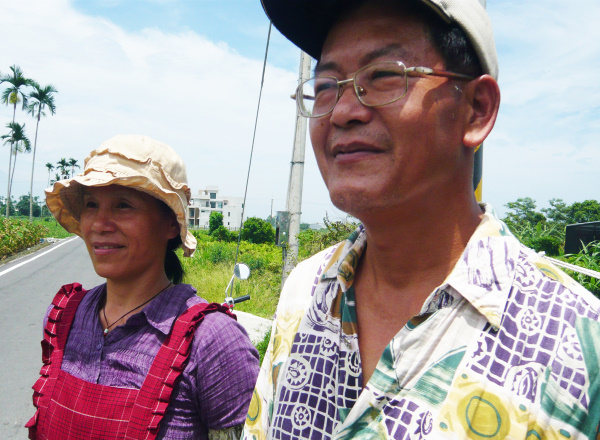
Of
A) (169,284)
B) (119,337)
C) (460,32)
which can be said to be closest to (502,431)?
(460,32)

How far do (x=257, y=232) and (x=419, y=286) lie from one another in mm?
36562

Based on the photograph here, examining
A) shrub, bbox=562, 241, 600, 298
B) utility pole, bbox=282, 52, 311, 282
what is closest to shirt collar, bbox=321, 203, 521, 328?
shrub, bbox=562, 241, 600, 298

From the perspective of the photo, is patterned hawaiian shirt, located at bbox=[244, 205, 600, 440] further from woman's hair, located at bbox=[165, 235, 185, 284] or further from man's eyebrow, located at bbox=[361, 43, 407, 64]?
woman's hair, located at bbox=[165, 235, 185, 284]

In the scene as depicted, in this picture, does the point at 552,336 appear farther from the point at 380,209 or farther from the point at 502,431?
the point at 380,209

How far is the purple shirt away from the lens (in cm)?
194

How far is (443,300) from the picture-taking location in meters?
1.24

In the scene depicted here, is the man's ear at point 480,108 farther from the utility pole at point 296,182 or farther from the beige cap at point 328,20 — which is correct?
the utility pole at point 296,182

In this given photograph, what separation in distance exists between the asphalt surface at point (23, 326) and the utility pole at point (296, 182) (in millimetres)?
1308

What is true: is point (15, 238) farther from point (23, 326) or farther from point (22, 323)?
point (23, 326)

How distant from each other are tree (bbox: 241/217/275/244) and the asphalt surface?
67.0 ft

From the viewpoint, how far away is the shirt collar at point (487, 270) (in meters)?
1.16

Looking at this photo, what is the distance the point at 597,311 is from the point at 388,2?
0.89m

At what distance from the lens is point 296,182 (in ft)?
23.9

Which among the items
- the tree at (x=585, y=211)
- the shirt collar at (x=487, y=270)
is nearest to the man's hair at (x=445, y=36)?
the shirt collar at (x=487, y=270)
